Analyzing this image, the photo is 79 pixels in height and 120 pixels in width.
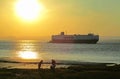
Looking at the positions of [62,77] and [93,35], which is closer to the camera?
[62,77]

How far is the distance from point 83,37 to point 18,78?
165301mm

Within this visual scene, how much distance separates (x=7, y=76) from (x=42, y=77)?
10.9 feet

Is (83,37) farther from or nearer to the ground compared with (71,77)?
farther from the ground

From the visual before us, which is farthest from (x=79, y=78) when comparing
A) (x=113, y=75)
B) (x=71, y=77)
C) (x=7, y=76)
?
(x=7, y=76)

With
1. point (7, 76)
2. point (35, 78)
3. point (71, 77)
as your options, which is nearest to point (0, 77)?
point (7, 76)

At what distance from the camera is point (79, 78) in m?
34.3

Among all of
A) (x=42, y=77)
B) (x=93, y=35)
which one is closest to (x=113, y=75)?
(x=42, y=77)

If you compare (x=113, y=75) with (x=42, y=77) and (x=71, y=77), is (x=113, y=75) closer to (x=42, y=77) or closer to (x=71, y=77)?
(x=71, y=77)

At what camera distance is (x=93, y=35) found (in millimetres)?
196500

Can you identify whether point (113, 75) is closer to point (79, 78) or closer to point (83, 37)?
point (79, 78)

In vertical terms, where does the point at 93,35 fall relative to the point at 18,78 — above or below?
above

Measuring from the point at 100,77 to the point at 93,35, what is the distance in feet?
533

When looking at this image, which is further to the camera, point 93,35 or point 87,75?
point 93,35

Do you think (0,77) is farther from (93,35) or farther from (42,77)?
(93,35)
